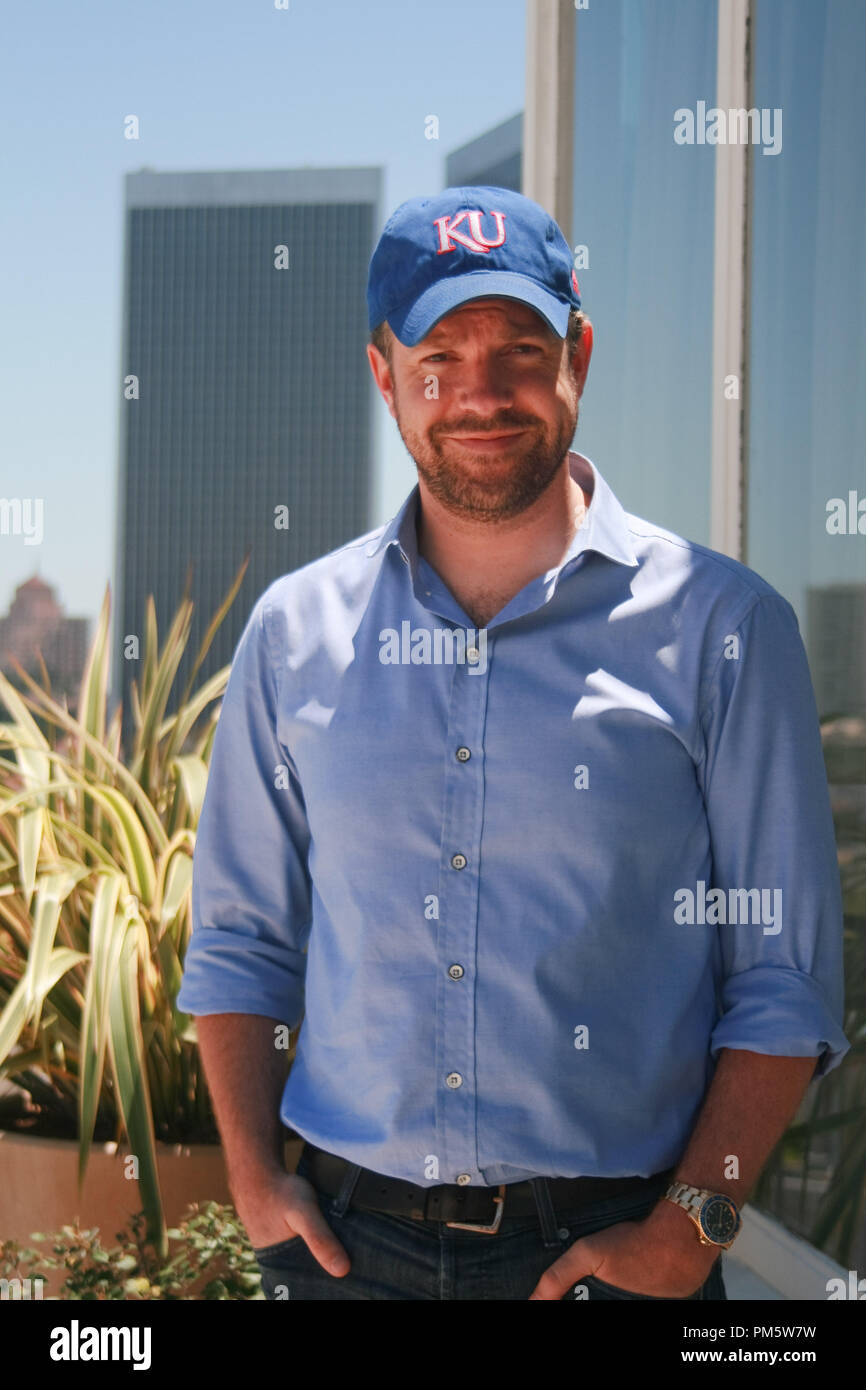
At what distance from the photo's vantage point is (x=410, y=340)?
1283 mm

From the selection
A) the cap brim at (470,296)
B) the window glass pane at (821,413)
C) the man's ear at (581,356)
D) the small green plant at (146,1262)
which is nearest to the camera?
the cap brim at (470,296)

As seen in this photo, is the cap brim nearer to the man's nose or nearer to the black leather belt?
the man's nose

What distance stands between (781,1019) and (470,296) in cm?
73

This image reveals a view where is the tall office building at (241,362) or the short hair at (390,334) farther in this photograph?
the tall office building at (241,362)

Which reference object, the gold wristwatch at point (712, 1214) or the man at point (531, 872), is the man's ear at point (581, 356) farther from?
the gold wristwatch at point (712, 1214)

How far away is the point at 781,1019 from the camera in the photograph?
118cm

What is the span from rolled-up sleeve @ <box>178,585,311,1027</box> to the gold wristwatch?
1.60ft

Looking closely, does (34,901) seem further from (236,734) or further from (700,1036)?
(700,1036)

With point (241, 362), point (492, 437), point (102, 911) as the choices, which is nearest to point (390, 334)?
point (492, 437)

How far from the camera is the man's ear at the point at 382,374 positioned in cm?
138

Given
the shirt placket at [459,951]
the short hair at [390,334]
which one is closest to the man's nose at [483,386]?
the short hair at [390,334]

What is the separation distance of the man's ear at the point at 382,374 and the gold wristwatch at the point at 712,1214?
0.82 m

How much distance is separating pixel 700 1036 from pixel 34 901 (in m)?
1.57
